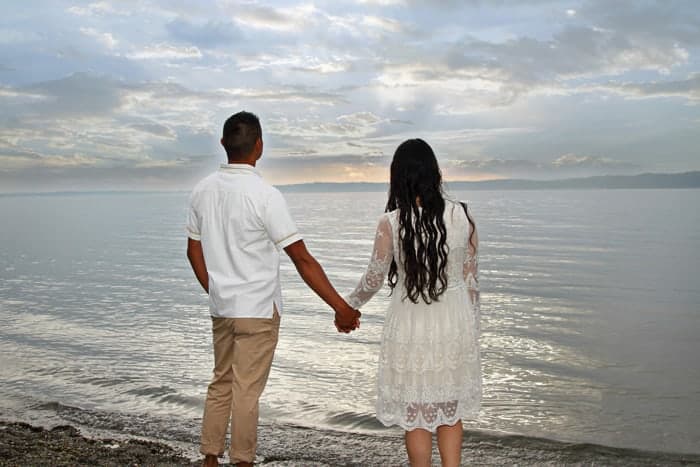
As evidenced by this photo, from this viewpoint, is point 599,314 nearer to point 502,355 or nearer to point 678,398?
point 502,355

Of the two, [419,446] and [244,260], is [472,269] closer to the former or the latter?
[419,446]

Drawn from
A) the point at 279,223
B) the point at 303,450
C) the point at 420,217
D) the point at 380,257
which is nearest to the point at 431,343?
the point at 380,257

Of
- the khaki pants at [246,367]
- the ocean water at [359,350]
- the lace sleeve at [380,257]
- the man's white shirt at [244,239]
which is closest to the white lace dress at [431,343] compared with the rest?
the lace sleeve at [380,257]

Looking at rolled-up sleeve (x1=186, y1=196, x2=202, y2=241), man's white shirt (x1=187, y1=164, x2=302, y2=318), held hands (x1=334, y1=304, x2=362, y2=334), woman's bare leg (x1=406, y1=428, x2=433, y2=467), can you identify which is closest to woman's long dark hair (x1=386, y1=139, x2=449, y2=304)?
held hands (x1=334, y1=304, x2=362, y2=334)

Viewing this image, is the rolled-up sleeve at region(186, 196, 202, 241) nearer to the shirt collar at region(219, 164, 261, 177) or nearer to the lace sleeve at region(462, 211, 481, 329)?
the shirt collar at region(219, 164, 261, 177)

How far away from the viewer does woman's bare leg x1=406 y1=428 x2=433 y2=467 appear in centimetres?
399

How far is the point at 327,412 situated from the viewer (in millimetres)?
7898

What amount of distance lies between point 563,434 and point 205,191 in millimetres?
5208

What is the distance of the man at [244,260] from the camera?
4.00 meters

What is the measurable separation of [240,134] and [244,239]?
2.17 feet

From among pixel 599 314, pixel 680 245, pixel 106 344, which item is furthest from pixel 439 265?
pixel 680 245

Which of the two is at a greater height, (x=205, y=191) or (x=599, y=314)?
(x=205, y=191)

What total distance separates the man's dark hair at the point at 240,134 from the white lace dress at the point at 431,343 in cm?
98

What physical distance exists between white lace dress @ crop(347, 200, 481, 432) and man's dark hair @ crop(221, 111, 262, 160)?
977 millimetres
